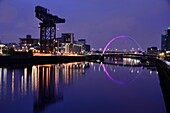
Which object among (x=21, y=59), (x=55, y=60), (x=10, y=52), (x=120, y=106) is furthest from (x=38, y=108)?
(x=55, y=60)

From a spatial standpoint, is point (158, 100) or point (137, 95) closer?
point (158, 100)

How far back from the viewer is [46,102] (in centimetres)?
1625

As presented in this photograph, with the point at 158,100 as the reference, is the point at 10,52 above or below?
above

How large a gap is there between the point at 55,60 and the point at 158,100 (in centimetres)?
5430

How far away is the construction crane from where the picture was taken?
2916 inches

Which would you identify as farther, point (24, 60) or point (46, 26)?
point (46, 26)

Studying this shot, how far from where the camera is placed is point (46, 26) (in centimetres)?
7644

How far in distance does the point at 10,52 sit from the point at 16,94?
42805 mm

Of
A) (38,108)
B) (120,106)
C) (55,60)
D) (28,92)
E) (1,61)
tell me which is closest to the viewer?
(38,108)

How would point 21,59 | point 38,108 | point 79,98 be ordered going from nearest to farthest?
point 38,108 → point 79,98 → point 21,59

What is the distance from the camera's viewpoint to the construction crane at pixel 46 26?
2916 inches

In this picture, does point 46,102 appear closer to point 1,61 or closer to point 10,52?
point 1,61

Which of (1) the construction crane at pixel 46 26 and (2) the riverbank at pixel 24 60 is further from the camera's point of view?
(1) the construction crane at pixel 46 26

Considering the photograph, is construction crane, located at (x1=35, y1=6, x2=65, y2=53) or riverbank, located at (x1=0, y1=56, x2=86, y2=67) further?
construction crane, located at (x1=35, y1=6, x2=65, y2=53)
